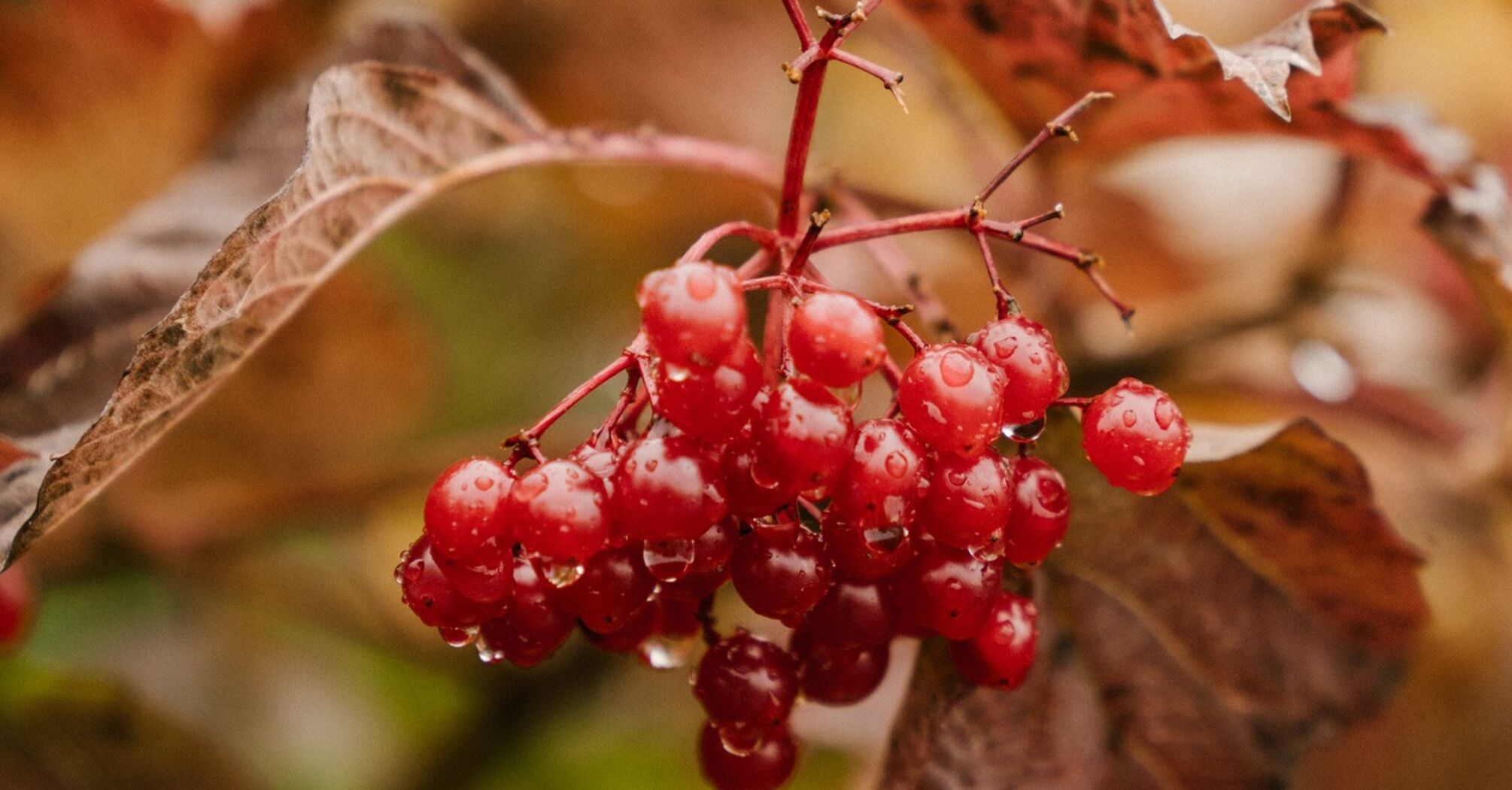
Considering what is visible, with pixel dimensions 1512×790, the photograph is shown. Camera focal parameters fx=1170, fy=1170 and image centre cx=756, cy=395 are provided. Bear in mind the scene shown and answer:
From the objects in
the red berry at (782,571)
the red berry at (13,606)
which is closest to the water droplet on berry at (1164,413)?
the red berry at (782,571)

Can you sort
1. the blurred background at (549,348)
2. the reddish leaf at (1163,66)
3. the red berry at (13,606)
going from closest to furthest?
1. the reddish leaf at (1163,66)
2. the red berry at (13,606)
3. the blurred background at (549,348)

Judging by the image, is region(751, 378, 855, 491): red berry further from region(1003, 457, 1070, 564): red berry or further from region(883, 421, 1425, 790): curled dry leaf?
region(883, 421, 1425, 790): curled dry leaf

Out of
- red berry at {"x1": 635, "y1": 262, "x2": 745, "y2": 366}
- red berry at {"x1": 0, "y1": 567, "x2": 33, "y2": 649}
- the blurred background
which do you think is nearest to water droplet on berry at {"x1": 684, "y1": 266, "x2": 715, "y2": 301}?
red berry at {"x1": 635, "y1": 262, "x2": 745, "y2": 366}

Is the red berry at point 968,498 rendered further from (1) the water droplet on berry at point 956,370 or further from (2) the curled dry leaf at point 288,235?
(2) the curled dry leaf at point 288,235

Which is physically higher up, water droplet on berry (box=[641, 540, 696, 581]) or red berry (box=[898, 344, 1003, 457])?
red berry (box=[898, 344, 1003, 457])

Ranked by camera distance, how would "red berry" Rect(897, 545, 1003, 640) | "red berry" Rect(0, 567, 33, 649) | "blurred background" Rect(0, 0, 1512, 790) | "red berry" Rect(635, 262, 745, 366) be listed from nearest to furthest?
"red berry" Rect(635, 262, 745, 366)
"red berry" Rect(897, 545, 1003, 640)
"red berry" Rect(0, 567, 33, 649)
"blurred background" Rect(0, 0, 1512, 790)

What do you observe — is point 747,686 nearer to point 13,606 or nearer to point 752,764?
point 752,764

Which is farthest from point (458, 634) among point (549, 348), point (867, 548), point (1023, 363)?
point (549, 348)

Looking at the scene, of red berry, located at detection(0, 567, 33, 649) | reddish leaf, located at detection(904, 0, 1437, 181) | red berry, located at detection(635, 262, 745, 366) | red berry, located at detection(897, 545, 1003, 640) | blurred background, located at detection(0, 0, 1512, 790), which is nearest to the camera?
red berry, located at detection(635, 262, 745, 366)
